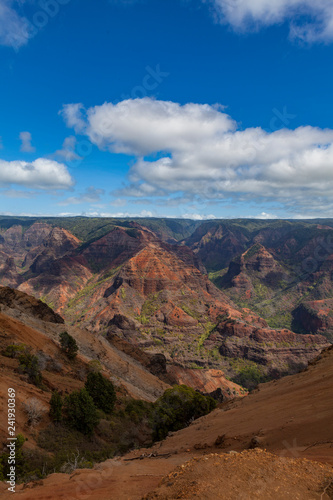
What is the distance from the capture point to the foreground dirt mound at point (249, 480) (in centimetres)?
778

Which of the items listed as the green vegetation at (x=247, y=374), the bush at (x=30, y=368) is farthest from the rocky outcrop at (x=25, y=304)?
the green vegetation at (x=247, y=374)

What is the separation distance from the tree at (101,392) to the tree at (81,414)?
19.7 ft

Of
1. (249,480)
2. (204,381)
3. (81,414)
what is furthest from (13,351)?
(204,381)

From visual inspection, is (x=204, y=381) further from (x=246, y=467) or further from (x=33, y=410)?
(x=246, y=467)

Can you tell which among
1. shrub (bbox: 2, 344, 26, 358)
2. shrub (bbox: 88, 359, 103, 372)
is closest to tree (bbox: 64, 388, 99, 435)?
shrub (bbox: 2, 344, 26, 358)

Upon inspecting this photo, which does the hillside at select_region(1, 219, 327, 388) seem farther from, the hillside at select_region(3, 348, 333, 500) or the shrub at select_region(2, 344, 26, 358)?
the hillside at select_region(3, 348, 333, 500)

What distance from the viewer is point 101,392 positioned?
103ft

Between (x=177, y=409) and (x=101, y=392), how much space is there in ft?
31.6

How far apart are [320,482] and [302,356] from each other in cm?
10595

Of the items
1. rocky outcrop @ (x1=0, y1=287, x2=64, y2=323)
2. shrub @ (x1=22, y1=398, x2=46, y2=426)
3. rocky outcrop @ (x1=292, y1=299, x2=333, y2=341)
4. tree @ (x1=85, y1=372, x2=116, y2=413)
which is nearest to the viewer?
shrub @ (x1=22, y1=398, x2=46, y2=426)

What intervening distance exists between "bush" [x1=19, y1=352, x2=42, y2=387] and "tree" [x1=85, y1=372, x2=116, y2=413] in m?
6.29

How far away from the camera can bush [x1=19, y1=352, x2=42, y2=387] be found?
27.1 m

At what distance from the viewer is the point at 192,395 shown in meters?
32.6

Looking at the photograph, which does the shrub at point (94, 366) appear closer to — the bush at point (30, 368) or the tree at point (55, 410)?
the bush at point (30, 368)
